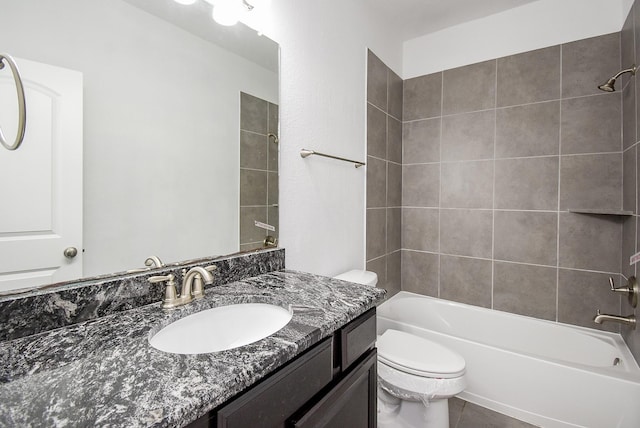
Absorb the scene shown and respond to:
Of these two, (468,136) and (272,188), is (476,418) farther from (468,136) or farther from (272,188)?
(468,136)

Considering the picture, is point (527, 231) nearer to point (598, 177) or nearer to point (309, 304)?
point (598, 177)

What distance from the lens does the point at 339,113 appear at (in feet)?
5.83

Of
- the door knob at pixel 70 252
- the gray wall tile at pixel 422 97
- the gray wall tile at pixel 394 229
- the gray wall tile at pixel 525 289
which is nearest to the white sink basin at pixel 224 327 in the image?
the door knob at pixel 70 252

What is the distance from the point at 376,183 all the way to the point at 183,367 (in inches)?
72.5

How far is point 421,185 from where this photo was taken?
2531 mm

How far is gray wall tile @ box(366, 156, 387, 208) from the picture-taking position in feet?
6.89

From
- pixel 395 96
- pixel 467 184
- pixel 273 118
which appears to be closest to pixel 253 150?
pixel 273 118

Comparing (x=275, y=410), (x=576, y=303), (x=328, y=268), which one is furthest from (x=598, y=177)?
(x=275, y=410)

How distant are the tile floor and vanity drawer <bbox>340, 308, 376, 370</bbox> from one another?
1.16 metres

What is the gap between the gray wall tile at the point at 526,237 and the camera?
80.0 inches

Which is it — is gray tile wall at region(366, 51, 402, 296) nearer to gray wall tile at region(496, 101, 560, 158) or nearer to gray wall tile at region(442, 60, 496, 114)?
gray wall tile at region(442, 60, 496, 114)

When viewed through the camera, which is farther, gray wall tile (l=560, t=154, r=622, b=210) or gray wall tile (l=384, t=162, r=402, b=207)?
gray wall tile (l=384, t=162, r=402, b=207)

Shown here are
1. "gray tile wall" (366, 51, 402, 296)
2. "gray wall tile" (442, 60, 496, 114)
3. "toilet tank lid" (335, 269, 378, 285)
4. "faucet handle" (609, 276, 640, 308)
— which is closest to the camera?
"faucet handle" (609, 276, 640, 308)

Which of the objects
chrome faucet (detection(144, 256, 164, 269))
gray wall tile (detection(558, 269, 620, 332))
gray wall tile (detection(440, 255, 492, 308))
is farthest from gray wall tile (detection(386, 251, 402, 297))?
chrome faucet (detection(144, 256, 164, 269))
